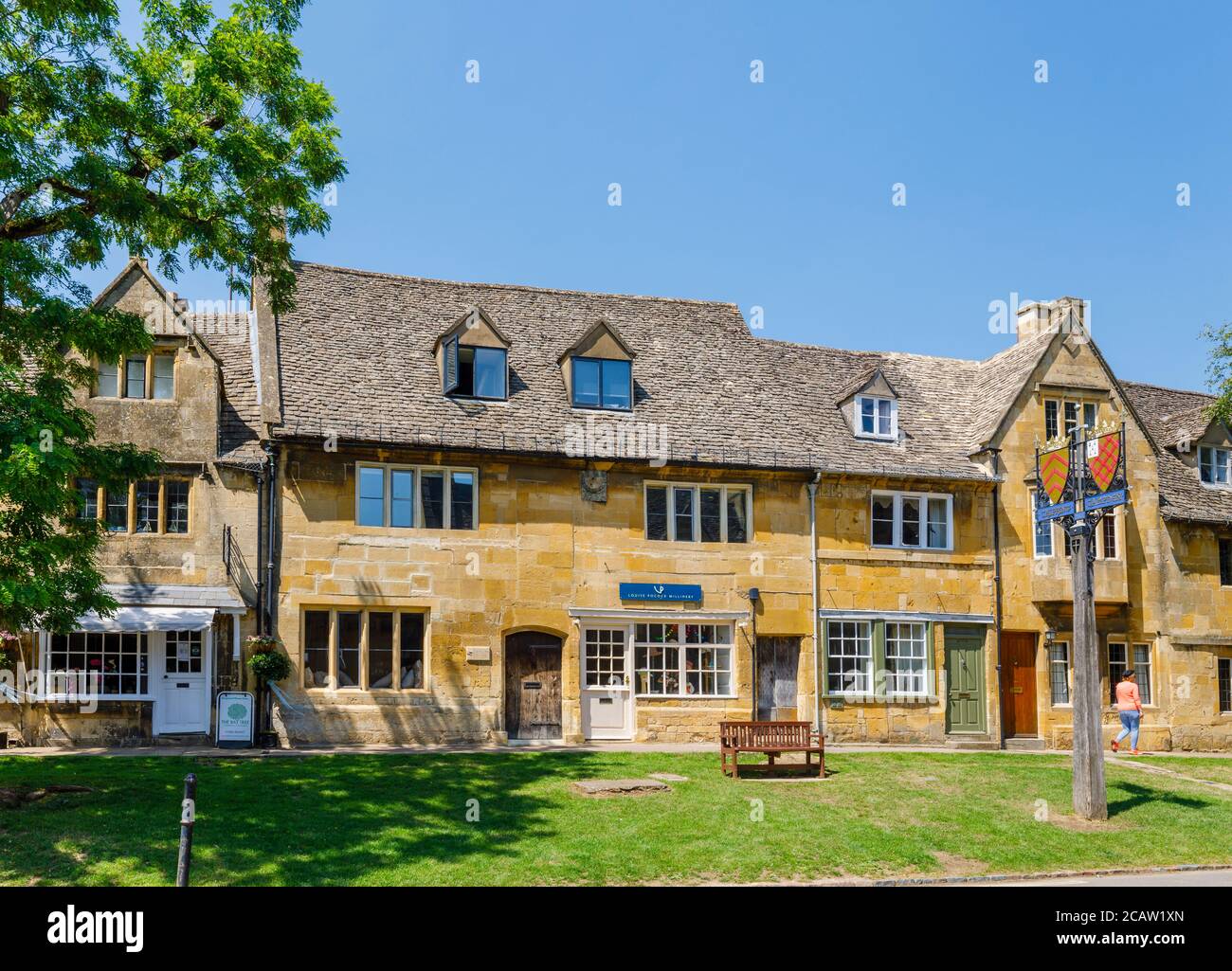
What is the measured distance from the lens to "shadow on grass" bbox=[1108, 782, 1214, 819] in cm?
1969

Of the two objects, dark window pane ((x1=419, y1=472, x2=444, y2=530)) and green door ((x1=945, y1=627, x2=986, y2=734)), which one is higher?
dark window pane ((x1=419, y1=472, x2=444, y2=530))

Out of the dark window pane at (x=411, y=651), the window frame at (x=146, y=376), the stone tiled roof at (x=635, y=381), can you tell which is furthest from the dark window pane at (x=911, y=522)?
the window frame at (x=146, y=376)

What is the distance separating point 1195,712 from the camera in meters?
30.0

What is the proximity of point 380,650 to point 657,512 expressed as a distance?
21.8ft

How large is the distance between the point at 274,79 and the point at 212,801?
10.3m

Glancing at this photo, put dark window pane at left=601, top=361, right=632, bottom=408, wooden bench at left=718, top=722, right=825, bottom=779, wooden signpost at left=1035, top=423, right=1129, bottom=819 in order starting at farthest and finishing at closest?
dark window pane at left=601, top=361, right=632, bottom=408
wooden bench at left=718, top=722, right=825, bottom=779
wooden signpost at left=1035, top=423, right=1129, bottom=819

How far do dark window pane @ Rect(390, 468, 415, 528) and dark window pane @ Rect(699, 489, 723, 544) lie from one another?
641 cm

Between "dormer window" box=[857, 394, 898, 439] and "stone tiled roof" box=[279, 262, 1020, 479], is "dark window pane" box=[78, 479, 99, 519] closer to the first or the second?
"stone tiled roof" box=[279, 262, 1020, 479]

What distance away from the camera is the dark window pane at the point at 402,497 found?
24.9 meters

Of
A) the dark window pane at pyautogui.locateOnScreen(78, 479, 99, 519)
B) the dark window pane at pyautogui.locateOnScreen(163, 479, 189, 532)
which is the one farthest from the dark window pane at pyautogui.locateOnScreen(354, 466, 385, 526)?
the dark window pane at pyautogui.locateOnScreen(78, 479, 99, 519)

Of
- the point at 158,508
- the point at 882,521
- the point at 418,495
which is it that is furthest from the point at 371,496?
the point at 882,521

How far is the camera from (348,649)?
24.4 meters
